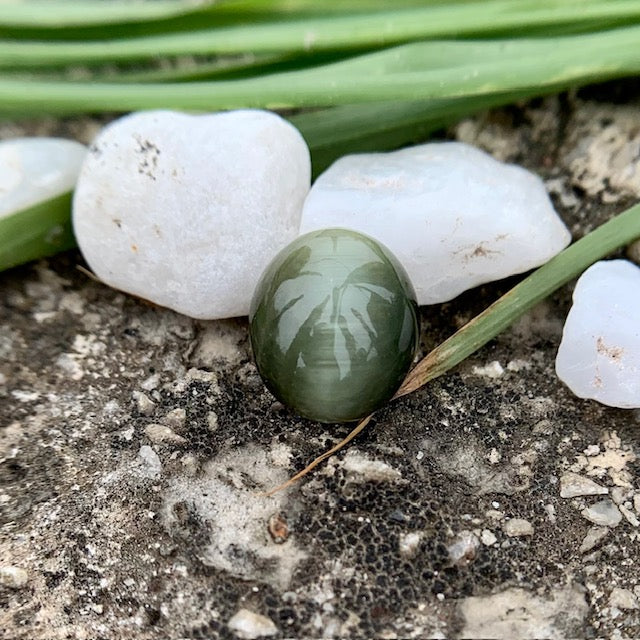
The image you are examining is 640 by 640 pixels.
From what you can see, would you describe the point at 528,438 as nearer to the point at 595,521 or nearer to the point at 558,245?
the point at 595,521

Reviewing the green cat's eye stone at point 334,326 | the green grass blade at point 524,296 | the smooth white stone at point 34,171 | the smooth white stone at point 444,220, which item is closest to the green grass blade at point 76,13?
the smooth white stone at point 34,171

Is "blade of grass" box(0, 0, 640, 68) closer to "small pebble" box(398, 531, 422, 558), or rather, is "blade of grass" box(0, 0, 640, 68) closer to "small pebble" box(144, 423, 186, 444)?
"small pebble" box(144, 423, 186, 444)

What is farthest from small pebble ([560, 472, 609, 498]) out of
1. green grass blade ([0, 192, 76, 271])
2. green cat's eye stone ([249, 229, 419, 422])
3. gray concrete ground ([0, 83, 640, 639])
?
green grass blade ([0, 192, 76, 271])

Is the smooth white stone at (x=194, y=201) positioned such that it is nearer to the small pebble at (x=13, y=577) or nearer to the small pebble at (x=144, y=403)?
the small pebble at (x=144, y=403)

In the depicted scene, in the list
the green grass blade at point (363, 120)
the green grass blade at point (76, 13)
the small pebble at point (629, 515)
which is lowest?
the small pebble at point (629, 515)

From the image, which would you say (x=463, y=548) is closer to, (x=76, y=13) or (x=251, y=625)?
(x=251, y=625)
